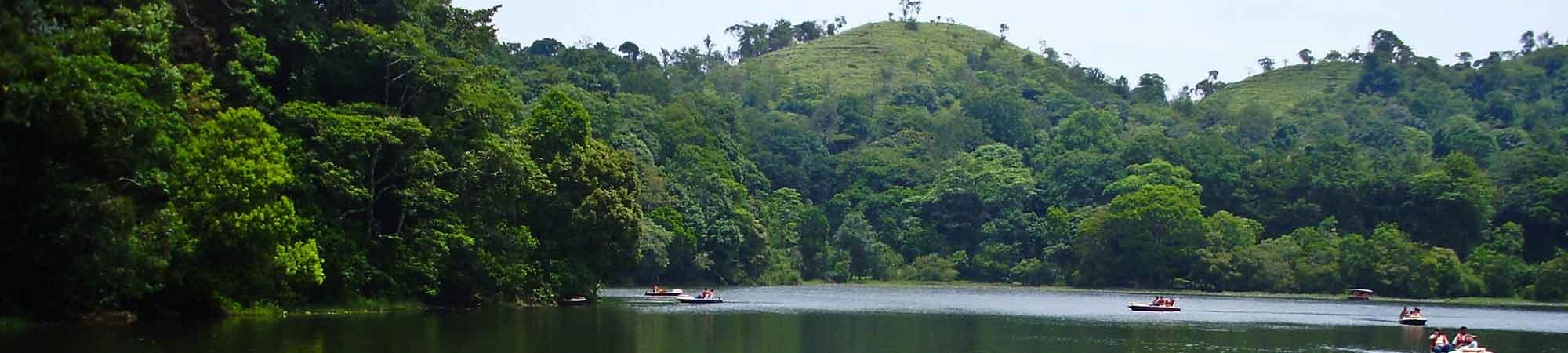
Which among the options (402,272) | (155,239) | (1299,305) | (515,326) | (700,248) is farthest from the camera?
(700,248)

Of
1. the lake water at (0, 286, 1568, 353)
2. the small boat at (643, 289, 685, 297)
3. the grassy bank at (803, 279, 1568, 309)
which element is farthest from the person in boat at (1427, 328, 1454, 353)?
the grassy bank at (803, 279, 1568, 309)

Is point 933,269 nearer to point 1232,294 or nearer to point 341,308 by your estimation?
point 1232,294

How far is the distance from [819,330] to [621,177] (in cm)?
2032

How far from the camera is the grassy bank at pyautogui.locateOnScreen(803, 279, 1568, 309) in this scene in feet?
340

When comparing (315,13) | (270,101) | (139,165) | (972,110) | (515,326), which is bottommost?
(515,326)

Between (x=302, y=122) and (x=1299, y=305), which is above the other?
(x=302, y=122)

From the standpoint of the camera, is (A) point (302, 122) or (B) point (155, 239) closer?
(B) point (155, 239)

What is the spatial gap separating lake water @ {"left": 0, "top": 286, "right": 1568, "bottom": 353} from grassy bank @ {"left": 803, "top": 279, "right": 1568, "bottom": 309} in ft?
46.9

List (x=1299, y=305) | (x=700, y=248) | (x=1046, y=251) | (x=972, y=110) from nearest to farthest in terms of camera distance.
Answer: (x=1299, y=305)
(x=700, y=248)
(x=1046, y=251)
(x=972, y=110)

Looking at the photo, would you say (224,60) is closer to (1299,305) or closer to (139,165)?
(139,165)

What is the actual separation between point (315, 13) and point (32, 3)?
A: 20.4 m

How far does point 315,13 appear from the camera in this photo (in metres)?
61.8

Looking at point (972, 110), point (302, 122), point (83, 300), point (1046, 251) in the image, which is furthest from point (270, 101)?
point (972, 110)

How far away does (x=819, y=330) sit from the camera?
5700 cm
